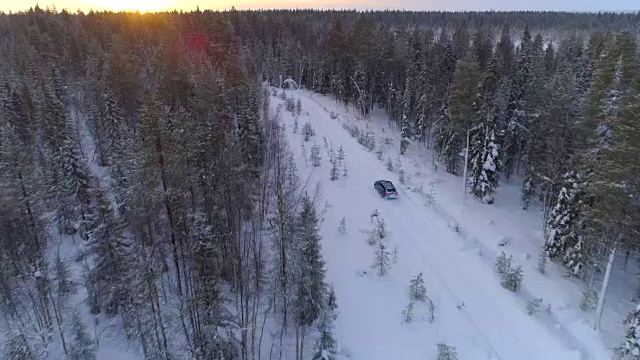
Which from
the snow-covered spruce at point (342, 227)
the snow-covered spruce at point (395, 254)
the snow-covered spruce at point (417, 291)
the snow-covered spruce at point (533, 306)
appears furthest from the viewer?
the snow-covered spruce at point (342, 227)

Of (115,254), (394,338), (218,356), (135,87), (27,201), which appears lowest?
(394,338)

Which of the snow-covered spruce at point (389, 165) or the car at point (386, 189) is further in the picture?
the snow-covered spruce at point (389, 165)

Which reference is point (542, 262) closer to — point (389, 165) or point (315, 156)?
point (389, 165)

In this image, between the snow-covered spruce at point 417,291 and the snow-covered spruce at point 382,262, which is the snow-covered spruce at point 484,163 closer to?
the snow-covered spruce at point 382,262

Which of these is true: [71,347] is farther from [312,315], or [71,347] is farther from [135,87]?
[135,87]

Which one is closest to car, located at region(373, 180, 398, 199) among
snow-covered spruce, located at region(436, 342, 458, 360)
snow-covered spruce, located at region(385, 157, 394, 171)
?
snow-covered spruce, located at region(385, 157, 394, 171)

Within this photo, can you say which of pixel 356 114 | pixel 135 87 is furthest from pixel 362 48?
pixel 135 87

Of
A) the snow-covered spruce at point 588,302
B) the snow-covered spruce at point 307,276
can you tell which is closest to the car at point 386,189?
the snow-covered spruce at point 307,276
